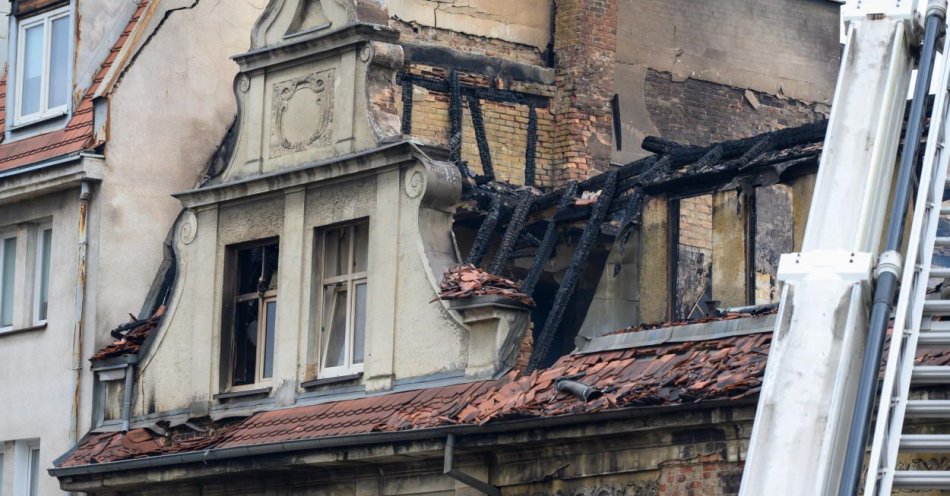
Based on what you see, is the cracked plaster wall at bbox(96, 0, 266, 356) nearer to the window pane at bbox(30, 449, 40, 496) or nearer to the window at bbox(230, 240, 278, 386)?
the window pane at bbox(30, 449, 40, 496)

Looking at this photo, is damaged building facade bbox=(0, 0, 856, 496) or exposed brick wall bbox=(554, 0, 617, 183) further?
exposed brick wall bbox=(554, 0, 617, 183)

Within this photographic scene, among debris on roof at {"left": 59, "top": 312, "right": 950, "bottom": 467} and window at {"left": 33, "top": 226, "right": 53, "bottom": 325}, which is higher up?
window at {"left": 33, "top": 226, "right": 53, "bottom": 325}

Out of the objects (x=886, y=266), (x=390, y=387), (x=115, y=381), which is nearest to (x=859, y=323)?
(x=886, y=266)

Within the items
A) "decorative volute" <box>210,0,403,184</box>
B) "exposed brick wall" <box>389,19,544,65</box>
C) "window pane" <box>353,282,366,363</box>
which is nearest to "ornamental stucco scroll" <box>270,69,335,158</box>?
"decorative volute" <box>210,0,403,184</box>

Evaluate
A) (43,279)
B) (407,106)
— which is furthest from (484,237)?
(43,279)

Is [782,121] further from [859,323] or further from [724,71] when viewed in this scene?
[859,323]

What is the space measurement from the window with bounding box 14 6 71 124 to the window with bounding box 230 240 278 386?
413 cm

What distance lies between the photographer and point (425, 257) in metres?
19.6

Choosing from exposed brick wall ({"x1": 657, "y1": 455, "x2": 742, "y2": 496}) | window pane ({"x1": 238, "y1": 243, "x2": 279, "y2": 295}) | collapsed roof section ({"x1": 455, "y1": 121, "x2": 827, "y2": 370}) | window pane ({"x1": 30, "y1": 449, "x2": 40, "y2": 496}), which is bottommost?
exposed brick wall ({"x1": 657, "y1": 455, "x2": 742, "y2": 496})

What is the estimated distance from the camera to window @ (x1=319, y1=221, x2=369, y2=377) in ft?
67.3

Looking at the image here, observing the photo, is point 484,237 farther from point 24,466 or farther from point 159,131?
point 24,466

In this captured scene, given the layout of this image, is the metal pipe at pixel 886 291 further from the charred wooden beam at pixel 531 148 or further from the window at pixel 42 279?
the window at pixel 42 279

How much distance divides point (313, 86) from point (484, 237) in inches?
95.0

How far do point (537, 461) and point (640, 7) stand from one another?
34.4 ft
